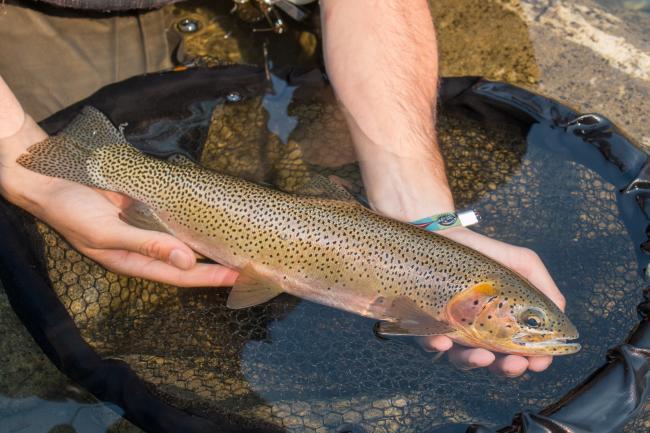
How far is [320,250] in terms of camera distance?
10.5 ft

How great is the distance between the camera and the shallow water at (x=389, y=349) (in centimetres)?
304

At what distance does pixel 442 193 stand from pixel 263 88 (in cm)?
118

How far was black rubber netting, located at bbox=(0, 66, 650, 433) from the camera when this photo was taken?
2936mm

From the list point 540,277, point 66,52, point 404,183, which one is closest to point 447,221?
point 404,183

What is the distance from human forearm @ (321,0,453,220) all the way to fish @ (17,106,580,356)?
379mm

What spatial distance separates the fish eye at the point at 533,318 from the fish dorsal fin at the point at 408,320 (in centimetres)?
30

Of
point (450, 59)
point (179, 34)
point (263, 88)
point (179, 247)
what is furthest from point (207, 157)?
point (450, 59)

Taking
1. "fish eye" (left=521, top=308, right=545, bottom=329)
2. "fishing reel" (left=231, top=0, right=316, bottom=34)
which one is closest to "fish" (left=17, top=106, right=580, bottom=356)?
"fish eye" (left=521, top=308, right=545, bottom=329)

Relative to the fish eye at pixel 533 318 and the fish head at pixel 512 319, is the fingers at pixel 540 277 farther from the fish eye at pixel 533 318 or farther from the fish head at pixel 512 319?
the fish eye at pixel 533 318

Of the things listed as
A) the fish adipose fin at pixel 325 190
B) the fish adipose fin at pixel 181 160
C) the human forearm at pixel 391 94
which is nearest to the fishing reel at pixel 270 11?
the human forearm at pixel 391 94

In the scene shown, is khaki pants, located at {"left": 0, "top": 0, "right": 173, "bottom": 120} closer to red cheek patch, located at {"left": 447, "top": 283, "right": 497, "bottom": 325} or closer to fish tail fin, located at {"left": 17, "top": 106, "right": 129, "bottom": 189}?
fish tail fin, located at {"left": 17, "top": 106, "right": 129, "bottom": 189}

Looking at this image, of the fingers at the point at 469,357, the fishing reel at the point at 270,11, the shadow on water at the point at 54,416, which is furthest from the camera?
the fishing reel at the point at 270,11

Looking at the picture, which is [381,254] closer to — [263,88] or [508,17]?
[263,88]

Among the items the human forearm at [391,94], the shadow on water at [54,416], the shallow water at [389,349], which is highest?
the human forearm at [391,94]
